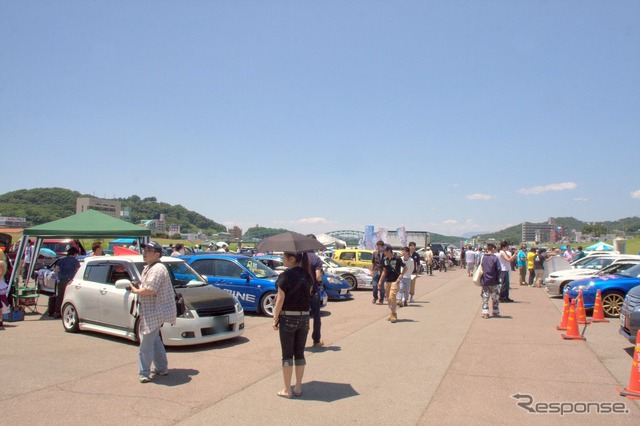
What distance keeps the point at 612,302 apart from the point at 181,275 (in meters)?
10.7

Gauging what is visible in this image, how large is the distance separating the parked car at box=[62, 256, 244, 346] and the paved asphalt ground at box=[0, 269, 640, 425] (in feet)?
0.91

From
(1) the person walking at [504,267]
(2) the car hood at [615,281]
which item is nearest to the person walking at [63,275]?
(1) the person walking at [504,267]

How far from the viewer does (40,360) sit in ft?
24.2

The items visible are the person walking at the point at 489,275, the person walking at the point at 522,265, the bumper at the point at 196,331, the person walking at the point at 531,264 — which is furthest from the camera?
the person walking at the point at 522,265

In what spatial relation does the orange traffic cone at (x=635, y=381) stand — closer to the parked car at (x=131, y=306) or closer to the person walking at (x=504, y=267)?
the parked car at (x=131, y=306)

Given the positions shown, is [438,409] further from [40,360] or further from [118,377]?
[40,360]

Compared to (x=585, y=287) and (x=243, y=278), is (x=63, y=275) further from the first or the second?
(x=585, y=287)

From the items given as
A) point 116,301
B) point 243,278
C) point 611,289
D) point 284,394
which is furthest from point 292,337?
point 611,289

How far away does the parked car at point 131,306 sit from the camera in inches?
318

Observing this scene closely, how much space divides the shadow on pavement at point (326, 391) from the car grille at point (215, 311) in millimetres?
2842

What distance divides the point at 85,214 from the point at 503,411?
40.9ft

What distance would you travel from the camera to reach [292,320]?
551 centimetres

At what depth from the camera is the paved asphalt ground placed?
4.98 m

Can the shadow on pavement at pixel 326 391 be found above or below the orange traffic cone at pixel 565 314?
below
